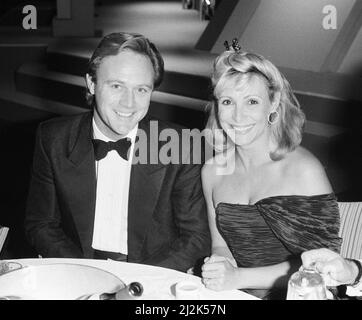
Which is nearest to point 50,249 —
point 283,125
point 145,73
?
point 145,73

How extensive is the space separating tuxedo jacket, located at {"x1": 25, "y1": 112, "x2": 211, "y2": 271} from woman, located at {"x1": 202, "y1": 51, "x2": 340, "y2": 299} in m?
0.09

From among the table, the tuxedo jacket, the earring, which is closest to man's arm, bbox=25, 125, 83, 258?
the tuxedo jacket

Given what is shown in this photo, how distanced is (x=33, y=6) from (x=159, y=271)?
12.6 metres

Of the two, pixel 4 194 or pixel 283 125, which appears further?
pixel 4 194

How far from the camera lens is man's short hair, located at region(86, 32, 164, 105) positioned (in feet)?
7.73

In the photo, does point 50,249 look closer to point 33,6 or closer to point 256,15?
point 256,15

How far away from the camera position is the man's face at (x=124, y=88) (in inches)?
92.4

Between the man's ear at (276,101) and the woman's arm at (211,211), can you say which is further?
the woman's arm at (211,211)

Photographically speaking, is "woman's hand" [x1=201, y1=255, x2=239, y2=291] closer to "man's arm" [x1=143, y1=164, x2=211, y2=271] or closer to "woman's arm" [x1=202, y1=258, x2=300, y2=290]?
"woman's arm" [x1=202, y1=258, x2=300, y2=290]

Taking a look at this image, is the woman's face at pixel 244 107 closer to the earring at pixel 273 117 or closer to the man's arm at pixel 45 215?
the earring at pixel 273 117

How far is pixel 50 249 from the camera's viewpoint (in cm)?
244

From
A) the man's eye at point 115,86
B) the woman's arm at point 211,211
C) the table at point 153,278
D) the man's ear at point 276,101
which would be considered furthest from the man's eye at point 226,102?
the table at point 153,278

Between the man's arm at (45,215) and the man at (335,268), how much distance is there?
3.57 ft
